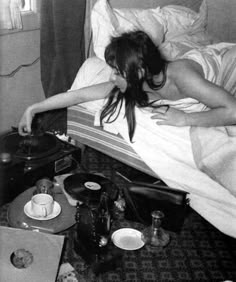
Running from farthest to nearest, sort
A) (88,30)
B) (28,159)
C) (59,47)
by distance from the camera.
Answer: (88,30)
(59,47)
(28,159)

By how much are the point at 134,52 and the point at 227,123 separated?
0.45 m

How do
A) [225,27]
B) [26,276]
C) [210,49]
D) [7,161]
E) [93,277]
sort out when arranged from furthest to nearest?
[225,27] < [210,49] < [7,161] < [93,277] < [26,276]

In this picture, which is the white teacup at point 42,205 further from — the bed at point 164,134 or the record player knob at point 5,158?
the bed at point 164,134

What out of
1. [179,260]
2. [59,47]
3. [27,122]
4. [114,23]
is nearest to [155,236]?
[179,260]

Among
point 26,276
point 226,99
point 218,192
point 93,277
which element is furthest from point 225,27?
point 26,276

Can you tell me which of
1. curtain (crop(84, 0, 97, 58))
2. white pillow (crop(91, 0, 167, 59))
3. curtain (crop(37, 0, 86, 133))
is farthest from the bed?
curtain (crop(37, 0, 86, 133))

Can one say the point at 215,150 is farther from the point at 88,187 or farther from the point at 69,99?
the point at 69,99

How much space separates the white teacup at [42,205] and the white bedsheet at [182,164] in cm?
40

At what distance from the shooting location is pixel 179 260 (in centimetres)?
146

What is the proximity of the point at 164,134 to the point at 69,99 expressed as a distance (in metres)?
0.48

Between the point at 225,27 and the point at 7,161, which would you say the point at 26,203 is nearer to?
the point at 7,161

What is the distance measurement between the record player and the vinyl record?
205mm

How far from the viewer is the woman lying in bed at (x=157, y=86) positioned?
145 centimetres

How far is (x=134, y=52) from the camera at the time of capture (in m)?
1.44
